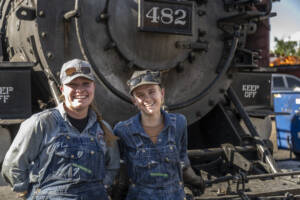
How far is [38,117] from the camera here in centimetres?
196

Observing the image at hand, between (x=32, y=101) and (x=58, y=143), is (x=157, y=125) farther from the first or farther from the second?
(x=32, y=101)

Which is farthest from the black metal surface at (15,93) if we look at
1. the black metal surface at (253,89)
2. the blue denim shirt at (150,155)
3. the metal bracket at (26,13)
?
the black metal surface at (253,89)

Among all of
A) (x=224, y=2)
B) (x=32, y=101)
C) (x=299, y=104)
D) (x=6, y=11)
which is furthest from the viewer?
(x=299, y=104)

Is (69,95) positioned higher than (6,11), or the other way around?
(6,11)

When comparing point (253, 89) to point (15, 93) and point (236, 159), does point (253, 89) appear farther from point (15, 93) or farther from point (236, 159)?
point (15, 93)

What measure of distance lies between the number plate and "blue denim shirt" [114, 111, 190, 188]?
1237 millimetres

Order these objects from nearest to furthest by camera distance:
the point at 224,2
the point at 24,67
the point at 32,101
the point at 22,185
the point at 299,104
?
the point at 22,185, the point at 24,67, the point at 32,101, the point at 224,2, the point at 299,104

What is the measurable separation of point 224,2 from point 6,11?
2.43 meters

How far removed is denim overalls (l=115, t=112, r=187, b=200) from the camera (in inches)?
84.7

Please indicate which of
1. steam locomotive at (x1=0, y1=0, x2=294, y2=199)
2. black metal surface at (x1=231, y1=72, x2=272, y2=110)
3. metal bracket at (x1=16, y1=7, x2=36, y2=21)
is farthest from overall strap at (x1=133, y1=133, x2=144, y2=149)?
black metal surface at (x1=231, y1=72, x2=272, y2=110)

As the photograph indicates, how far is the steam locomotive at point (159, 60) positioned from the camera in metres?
3.17

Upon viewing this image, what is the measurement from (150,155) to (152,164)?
51 millimetres

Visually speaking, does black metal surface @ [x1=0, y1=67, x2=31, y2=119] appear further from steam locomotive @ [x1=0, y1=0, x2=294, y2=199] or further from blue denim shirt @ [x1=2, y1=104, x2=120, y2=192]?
blue denim shirt @ [x1=2, y1=104, x2=120, y2=192]

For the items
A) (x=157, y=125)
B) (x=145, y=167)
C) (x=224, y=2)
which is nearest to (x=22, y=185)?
(x=145, y=167)
